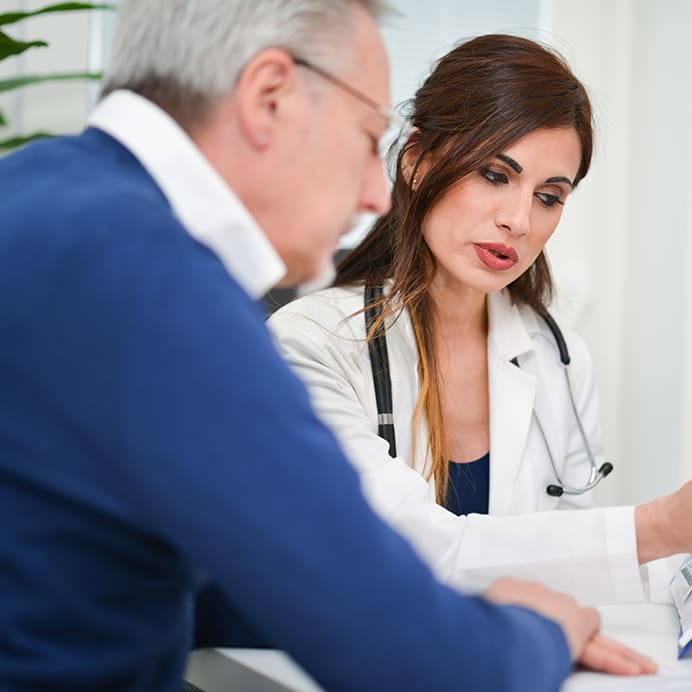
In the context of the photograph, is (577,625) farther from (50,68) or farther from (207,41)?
(50,68)

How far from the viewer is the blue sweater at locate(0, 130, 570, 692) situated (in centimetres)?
56

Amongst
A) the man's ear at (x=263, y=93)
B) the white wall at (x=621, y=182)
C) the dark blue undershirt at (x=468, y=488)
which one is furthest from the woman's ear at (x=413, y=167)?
the white wall at (x=621, y=182)

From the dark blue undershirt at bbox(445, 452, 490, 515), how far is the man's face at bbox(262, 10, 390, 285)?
0.82 m

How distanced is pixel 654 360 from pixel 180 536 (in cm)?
231

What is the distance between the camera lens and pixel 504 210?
1508 mm

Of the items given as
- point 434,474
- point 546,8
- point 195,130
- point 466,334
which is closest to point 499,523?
point 434,474

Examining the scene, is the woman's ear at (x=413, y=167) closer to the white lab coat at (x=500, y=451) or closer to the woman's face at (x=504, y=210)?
the woman's face at (x=504, y=210)

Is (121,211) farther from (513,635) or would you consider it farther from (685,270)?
(685,270)

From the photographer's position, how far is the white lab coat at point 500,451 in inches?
46.4

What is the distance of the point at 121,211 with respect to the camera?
59 cm

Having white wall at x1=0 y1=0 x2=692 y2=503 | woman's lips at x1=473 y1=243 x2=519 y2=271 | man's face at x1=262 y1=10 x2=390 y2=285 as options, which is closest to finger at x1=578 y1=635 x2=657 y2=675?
man's face at x1=262 y1=10 x2=390 y2=285

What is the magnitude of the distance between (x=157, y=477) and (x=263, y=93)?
277 mm

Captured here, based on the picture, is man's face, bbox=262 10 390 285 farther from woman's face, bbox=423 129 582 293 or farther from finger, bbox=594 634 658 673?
woman's face, bbox=423 129 582 293

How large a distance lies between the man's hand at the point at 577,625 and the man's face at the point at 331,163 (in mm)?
309
